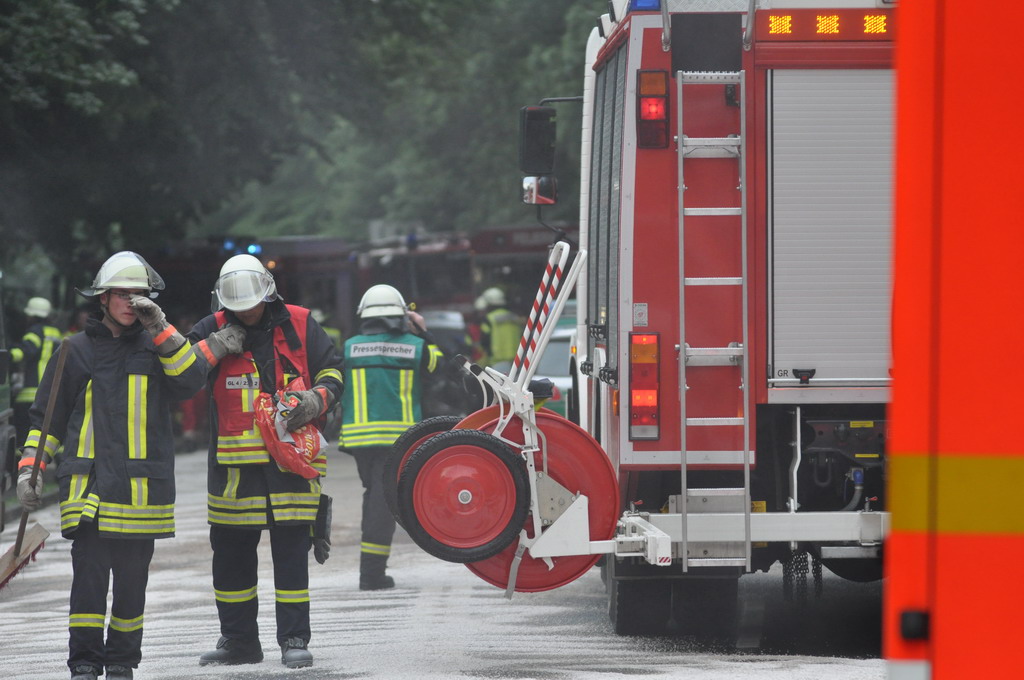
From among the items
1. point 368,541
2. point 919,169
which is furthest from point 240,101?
point 919,169

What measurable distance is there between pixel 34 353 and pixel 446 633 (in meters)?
10.1

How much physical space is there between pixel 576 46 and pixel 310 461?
2434cm

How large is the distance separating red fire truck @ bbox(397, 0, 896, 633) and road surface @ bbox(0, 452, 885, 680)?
0.50 m

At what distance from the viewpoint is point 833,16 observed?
680cm

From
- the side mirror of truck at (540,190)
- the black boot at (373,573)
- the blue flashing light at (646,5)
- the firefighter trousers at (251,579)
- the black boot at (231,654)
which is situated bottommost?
the black boot at (373,573)

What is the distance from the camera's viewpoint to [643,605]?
7.63m

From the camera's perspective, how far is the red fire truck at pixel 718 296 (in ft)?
22.2

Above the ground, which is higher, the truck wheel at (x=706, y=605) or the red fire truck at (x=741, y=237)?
the red fire truck at (x=741, y=237)

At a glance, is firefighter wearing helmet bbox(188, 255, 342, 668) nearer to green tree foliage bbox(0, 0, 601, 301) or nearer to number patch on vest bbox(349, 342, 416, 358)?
number patch on vest bbox(349, 342, 416, 358)

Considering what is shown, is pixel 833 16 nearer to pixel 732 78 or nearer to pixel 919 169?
pixel 732 78

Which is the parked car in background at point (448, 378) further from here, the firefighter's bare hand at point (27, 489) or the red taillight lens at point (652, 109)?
the firefighter's bare hand at point (27, 489)

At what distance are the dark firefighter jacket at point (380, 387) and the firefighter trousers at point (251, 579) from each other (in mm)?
2786

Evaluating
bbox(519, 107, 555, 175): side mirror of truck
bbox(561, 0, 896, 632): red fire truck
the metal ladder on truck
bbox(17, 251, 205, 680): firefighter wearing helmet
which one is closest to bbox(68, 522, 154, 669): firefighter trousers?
bbox(17, 251, 205, 680): firefighter wearing helmet

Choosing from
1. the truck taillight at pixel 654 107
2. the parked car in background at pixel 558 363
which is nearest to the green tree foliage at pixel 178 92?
the parked car in background at pixel 558 363
